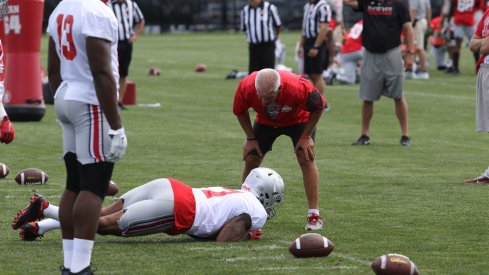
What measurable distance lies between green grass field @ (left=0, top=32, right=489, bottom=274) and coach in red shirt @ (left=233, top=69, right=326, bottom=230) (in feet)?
1.10

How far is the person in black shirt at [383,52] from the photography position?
1370 cm

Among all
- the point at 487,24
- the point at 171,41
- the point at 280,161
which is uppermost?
the point at 487,24

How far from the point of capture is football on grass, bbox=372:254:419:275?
246 inches

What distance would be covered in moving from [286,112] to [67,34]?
2431 mm

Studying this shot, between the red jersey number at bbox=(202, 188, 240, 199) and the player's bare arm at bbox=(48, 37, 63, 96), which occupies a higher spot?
the player's bare arm at bbox=(48, 37, 63, 96)

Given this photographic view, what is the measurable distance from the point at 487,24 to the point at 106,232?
4191 mm

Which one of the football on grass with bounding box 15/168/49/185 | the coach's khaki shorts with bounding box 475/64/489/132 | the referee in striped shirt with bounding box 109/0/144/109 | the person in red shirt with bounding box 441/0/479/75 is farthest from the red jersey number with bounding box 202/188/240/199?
the person in red shirt with bounding box 441/0/479/75

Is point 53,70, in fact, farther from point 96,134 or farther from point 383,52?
point 383,52

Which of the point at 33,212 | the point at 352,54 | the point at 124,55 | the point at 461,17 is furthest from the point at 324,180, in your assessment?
the point at 461,17

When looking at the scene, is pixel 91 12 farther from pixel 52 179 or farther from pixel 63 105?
pixel 52 179

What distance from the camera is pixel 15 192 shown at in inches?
384

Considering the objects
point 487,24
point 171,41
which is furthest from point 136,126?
point 171,41

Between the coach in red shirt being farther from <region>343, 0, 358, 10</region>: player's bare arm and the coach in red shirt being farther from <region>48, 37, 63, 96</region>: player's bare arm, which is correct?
<region>343, 0, 358, 10</region>: player's bare arm

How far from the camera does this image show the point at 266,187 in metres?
7.90
